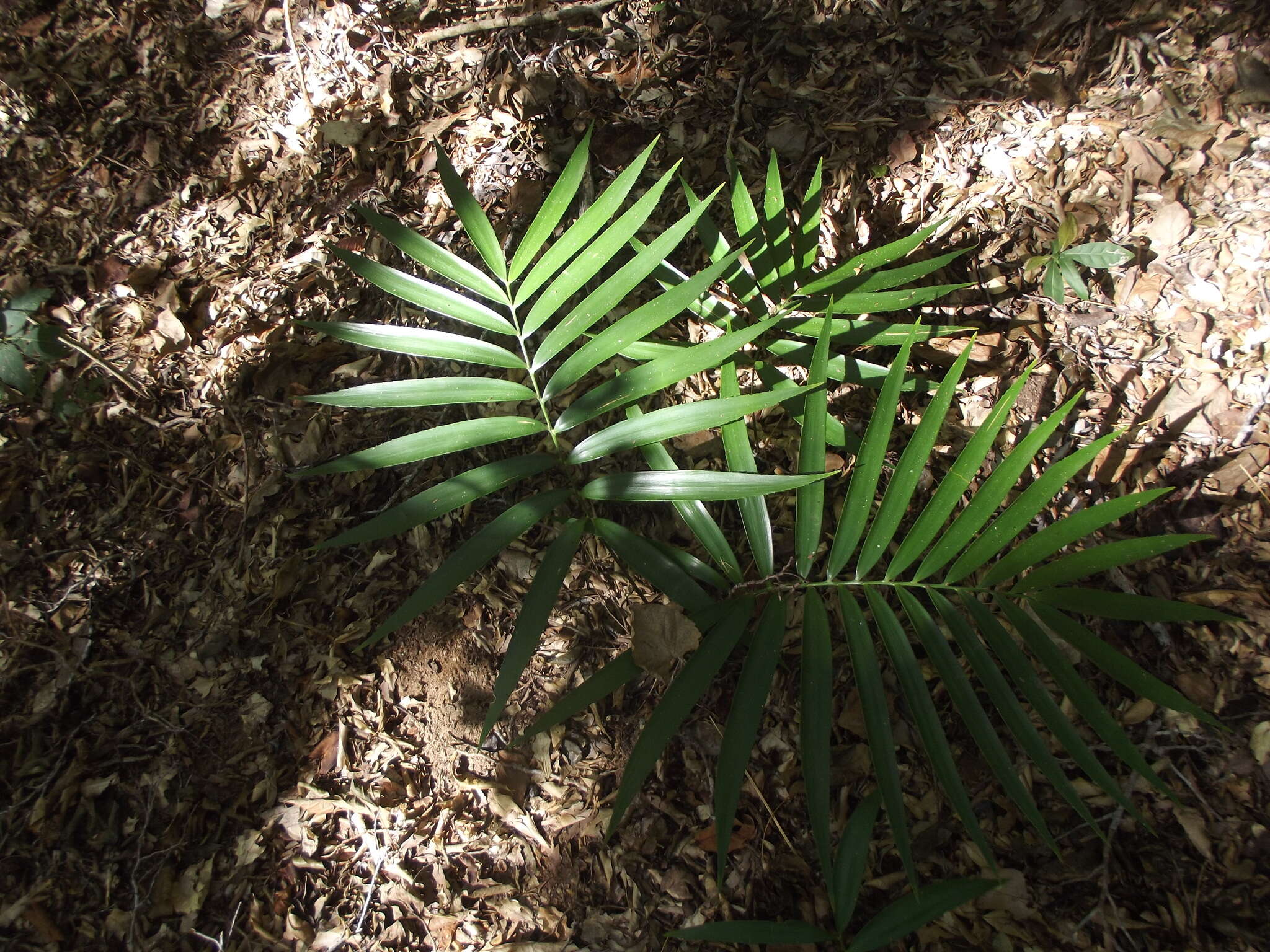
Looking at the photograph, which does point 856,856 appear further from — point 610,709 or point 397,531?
point 397,531

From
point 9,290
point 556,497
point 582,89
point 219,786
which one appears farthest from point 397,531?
point 9,290

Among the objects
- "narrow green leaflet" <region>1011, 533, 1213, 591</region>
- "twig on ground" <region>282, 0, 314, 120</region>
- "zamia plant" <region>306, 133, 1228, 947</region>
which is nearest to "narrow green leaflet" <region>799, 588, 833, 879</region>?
"zamia plant" <region>306, 133, 1228, 947</region>

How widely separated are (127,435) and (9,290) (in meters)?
0.63

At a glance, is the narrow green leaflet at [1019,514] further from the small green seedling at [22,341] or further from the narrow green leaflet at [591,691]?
the small green seedling at [22,341]

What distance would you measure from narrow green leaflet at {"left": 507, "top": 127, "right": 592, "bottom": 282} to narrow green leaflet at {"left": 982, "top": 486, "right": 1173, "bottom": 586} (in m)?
0.95

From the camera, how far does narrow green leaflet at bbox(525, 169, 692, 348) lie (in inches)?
48.9

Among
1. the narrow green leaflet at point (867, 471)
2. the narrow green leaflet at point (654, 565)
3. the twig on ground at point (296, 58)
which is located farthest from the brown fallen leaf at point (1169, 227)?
the twig on ground at point (296, 58)

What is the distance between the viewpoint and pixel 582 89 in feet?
6.52

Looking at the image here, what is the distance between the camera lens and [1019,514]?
110 cm

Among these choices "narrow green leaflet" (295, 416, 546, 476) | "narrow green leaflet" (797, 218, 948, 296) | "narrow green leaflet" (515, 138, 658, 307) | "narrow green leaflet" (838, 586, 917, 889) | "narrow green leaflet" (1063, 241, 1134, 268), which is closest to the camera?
"narrow green leaflet" (838, 586, 917, 889)


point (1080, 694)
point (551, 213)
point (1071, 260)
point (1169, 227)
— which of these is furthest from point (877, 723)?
point (1169, 227)

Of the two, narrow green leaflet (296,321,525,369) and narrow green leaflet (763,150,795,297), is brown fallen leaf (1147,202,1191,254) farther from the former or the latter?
narrow green leaflet (296,321,525,369)

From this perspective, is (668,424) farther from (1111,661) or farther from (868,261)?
(1111,661)

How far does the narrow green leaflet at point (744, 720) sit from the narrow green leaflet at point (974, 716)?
0.70 ft
